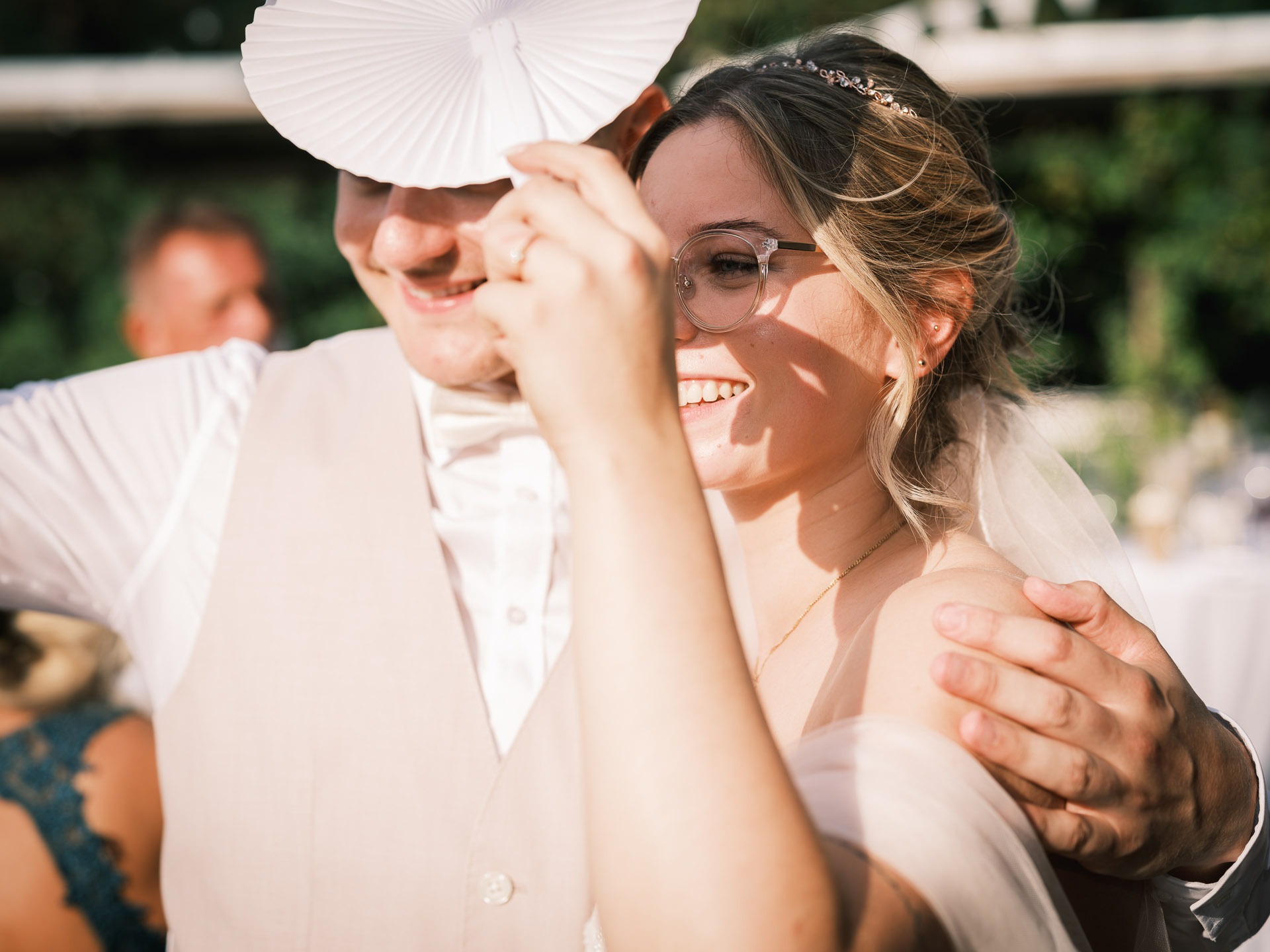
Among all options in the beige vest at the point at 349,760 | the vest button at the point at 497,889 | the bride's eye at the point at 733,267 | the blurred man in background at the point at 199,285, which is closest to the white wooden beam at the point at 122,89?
the blurred man in background at the point at 199,285

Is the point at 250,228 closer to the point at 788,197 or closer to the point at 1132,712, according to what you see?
the point at 788,197

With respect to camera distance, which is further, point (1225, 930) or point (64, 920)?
point (64, 920)

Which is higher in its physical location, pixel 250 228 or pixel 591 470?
pixel 591 470

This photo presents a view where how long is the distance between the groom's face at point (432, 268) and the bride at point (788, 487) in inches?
12.0

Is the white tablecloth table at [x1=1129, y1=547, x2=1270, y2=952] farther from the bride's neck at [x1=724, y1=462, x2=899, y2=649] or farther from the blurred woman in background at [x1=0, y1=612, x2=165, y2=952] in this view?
the blurred woman in background at [x1=0, y1=612, x2=165, y2=952]

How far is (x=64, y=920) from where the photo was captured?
2.52m

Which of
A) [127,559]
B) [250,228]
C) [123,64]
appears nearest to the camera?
[127,559]

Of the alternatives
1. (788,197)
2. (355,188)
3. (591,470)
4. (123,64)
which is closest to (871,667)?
(591,470)

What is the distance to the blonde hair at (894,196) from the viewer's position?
4.83ft

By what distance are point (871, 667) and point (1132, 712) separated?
28 cm

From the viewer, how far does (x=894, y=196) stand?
1.53 metres

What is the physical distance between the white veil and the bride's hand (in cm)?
97

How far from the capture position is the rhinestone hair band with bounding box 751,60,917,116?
157 cm

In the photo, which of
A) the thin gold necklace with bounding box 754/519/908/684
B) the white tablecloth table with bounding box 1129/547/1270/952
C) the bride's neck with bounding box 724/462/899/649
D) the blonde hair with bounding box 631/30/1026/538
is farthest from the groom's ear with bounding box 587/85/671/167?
the white tablecloth table with bounding box 1129/547/1270/952
